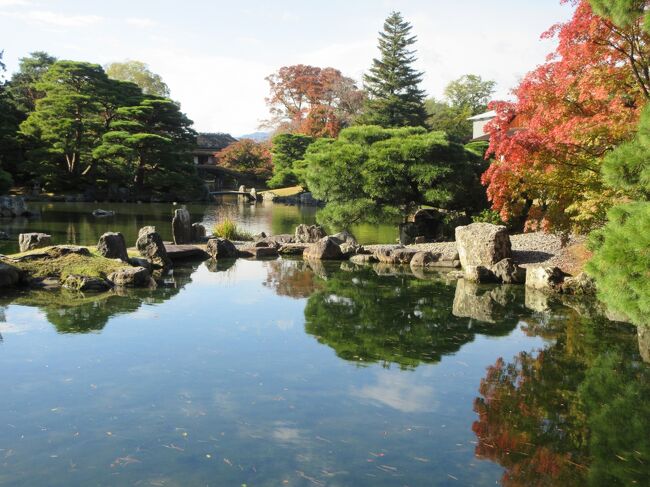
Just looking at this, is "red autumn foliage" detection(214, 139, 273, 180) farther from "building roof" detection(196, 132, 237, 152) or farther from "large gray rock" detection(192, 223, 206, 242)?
"large gray rock" detection(192, 223, 206, 242)

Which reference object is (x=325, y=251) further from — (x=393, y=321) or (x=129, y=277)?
(x=393, y=321)

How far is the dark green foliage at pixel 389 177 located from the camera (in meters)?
16.1

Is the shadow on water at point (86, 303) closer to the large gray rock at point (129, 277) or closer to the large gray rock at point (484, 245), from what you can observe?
the large gray rock at point (129, 277)

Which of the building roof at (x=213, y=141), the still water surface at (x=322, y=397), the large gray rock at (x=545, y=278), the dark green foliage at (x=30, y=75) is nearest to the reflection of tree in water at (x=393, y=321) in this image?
the still water surface at (x=322, y=397)

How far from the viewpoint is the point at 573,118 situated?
26.8ft

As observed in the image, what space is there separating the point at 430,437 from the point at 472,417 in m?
0.57

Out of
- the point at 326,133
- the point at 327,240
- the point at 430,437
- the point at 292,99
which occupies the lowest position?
the point at 430,437

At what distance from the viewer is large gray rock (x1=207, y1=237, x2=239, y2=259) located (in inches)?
568

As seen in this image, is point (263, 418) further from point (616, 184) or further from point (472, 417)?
point (616, 184)

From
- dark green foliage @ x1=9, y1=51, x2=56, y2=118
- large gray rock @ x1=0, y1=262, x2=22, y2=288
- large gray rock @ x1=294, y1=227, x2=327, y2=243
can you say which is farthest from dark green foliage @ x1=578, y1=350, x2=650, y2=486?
dark green foliage @ x1=9, y1=51, x2=56, y2=118

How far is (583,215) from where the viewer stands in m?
9.32

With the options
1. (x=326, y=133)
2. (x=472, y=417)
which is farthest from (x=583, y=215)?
(x=326, y=133)

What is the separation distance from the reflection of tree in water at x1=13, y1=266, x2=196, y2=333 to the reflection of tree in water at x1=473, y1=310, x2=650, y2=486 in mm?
5016

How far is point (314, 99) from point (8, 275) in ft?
127
